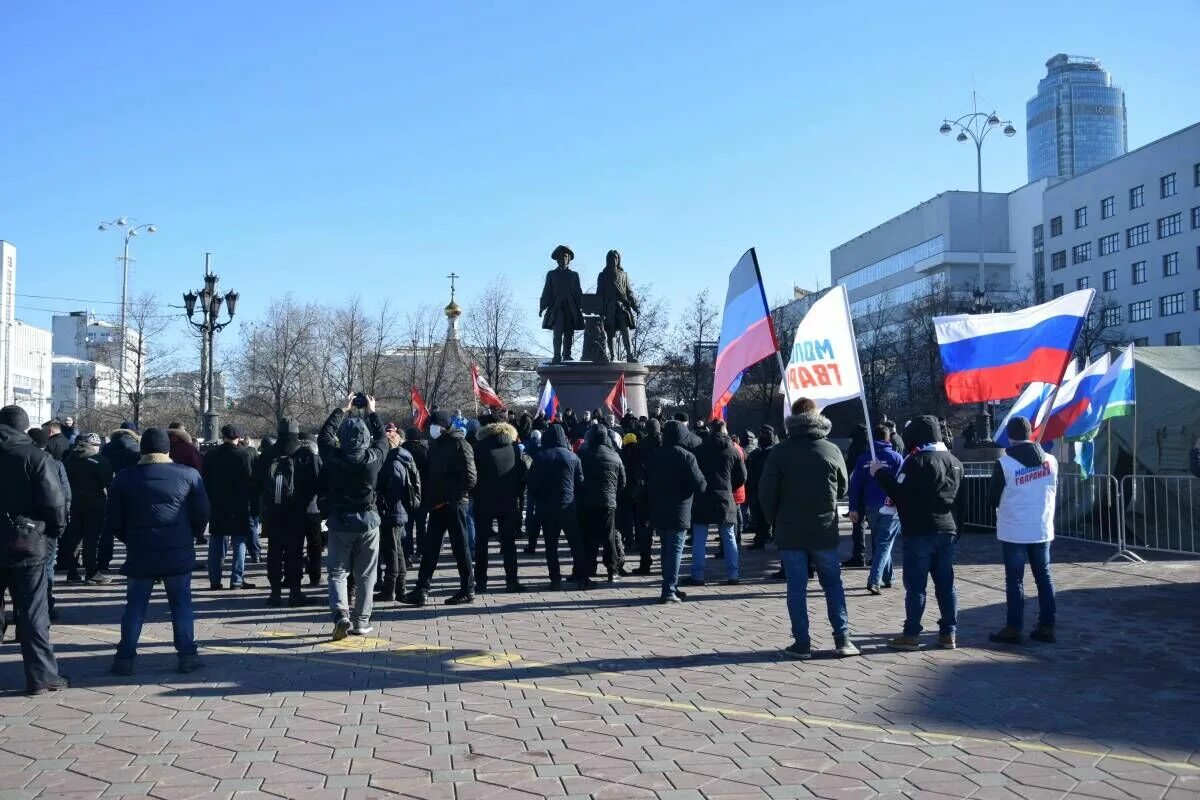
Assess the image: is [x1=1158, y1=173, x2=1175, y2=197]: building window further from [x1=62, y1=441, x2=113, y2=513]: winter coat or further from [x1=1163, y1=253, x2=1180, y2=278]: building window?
[x1=62, y1=441, x2=113, y2=513]: winter coat

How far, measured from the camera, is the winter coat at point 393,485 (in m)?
10.3

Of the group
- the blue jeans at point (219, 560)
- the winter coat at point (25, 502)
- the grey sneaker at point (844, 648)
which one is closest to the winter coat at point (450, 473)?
the blue jeans at point (219, 560)

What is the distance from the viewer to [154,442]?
8.06 metres

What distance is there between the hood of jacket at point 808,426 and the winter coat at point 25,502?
5.50 m

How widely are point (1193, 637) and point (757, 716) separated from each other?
470cm

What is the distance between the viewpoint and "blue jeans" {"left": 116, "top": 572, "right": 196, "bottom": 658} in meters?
7.73

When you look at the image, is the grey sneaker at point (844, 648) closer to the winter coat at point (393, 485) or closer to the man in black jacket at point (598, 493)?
the man in black jacket at point (598, 493)

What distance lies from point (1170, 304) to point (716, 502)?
67.0m

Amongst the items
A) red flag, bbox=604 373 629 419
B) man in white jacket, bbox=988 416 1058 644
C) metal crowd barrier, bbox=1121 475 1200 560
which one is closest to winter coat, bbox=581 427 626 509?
man in white jacket, bbox=988 416 1058 644

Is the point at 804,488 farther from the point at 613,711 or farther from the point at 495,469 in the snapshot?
the point at 495,469

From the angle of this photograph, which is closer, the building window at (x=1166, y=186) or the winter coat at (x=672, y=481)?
the winter coat at (x=672, y=481)

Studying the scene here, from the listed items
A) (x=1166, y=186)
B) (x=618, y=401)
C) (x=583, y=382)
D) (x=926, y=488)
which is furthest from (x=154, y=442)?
(x=1166, y=186)

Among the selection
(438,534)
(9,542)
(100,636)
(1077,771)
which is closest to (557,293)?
(438,534)

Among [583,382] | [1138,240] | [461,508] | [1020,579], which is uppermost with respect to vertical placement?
[1138,240]
